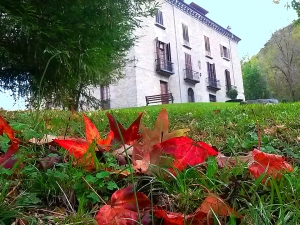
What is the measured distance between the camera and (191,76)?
1090 inches

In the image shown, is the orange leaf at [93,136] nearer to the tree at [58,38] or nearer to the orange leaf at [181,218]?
the orange leaf at [181,218]

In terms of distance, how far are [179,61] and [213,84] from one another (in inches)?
212

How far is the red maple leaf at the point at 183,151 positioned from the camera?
1240 millimetres

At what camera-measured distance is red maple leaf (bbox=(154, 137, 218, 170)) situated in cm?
124

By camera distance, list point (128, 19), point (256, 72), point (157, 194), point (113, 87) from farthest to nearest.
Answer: point (256, 72) < point (113, 87) < point (128, 19) < point (157, 194)

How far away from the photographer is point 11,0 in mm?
5902

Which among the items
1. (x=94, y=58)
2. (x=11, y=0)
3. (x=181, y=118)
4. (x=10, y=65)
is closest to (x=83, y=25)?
(x=94, y=58)

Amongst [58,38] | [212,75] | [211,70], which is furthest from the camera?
[211,70]

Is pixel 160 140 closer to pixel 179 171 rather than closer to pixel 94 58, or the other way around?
pixel 179 171

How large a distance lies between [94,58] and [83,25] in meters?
0.68

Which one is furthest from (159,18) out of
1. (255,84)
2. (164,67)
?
(255,84)

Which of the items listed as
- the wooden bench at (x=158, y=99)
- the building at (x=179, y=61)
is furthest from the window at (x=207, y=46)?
the wooden bench at (x=158, y=99)

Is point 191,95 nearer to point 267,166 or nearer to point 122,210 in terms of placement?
point 267,166

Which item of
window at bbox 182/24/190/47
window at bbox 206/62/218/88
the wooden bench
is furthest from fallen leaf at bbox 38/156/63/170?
window at bbox 206/62/218/88
